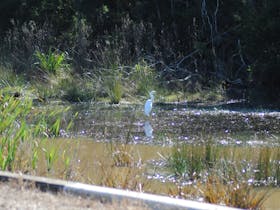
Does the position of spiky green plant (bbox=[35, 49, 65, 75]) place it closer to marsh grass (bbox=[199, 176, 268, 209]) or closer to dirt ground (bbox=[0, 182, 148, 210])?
A: dirt ground (bbox=[0, 182, 148, 210])

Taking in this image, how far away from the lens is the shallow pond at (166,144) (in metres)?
8.78

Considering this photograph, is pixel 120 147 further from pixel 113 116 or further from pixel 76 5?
pixel 76 5

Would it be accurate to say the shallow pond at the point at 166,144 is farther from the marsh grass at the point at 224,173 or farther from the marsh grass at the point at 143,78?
the marsh grass at the point at 143,78

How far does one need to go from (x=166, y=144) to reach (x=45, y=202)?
539cm

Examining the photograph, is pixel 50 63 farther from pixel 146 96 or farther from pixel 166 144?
pixel 166 144

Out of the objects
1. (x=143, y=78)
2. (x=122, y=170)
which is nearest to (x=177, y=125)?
(x=143, y=78)

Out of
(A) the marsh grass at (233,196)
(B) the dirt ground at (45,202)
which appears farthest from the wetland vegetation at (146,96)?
(B) the dirt ground at (45,202)

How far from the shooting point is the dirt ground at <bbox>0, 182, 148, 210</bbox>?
21.0 feet

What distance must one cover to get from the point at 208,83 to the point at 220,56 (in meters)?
1.91

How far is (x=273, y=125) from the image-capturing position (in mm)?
13977

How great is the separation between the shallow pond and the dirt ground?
971mm

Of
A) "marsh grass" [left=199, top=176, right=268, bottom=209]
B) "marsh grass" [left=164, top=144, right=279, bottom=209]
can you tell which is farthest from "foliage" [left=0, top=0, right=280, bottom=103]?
"marsh grass" [left=199, top=176, right=268, bottom=209]

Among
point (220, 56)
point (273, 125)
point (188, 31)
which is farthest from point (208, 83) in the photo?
point (273, 125)

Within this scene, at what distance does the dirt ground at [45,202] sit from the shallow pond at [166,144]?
3.18ft
